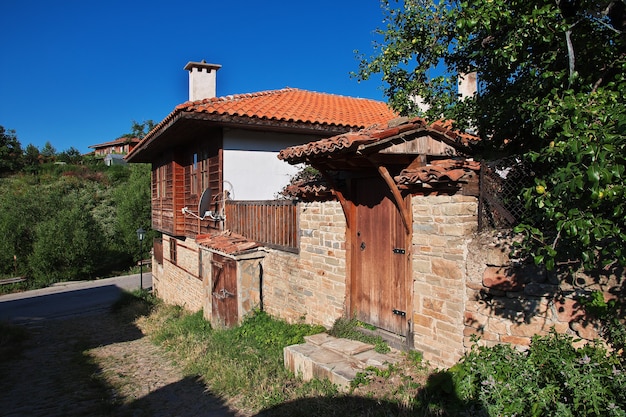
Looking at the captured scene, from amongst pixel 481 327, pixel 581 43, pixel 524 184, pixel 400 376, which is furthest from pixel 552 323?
pixel 581 43

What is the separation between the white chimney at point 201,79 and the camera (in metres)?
11.5

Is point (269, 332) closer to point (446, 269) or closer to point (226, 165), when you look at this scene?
point (446, 269)

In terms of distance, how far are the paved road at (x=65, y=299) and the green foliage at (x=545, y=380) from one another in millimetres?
17035

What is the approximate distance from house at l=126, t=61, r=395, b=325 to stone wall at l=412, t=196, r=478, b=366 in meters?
3.31

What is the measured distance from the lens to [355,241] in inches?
237

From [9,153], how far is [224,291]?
38009mm

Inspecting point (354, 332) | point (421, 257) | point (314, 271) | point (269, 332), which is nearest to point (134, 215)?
point (269, 332)

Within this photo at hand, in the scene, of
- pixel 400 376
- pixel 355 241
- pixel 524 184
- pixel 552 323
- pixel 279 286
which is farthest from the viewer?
pixel 279 286

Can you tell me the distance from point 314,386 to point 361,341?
0.96 m

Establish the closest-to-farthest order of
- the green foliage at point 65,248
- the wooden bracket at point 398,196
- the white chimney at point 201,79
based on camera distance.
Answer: the wooden bracket at point 398,196, the white chimney at point 201,79, the green foliage at point 65,248

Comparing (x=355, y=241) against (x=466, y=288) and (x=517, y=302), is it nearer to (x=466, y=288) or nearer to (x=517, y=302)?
(x=466, y=288)

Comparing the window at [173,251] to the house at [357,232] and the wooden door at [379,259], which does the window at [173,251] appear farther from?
the wooden door at [379,259]

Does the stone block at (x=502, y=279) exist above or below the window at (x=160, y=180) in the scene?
below

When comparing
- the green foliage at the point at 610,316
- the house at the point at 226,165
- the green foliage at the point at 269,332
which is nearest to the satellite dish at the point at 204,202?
the house at the point at 226,165
